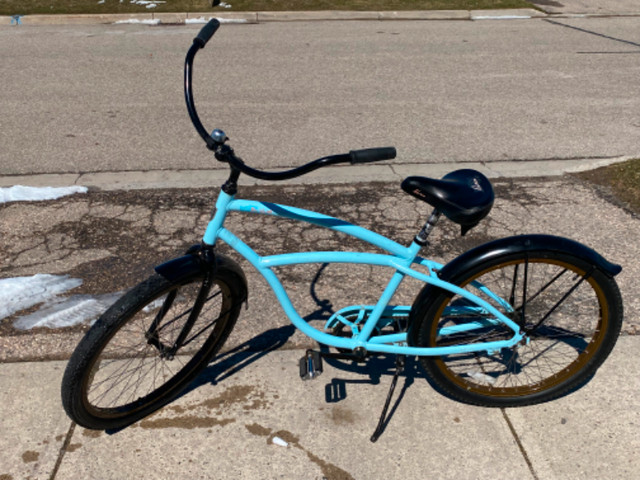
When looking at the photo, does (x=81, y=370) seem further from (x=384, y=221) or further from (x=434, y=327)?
(x=384, y=221)

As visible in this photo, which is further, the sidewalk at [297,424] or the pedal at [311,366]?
the pedal at [311,366]

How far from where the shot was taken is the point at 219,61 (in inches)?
351

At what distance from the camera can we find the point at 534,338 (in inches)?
110

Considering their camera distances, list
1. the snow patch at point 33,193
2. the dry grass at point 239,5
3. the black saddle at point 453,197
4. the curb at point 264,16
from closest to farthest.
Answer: the black saddle at point 453,197 → the snow patch at point 33,193 → the curb at point 264,16 → the dry grass at point 239,5

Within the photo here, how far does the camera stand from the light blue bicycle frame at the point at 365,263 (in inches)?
93.7

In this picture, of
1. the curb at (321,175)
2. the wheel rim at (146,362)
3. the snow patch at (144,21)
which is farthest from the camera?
the snow patch at (144,21)

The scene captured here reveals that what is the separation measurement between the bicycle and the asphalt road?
2781 mm

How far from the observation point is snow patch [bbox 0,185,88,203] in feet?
15.7

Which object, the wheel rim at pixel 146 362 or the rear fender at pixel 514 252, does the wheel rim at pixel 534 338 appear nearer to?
the rear fender at pixel 514 252

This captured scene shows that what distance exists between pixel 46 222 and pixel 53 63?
550 cm

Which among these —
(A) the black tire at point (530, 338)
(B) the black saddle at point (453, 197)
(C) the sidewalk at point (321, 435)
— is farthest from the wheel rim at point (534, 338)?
(B) the black saddle at point (453, 197)

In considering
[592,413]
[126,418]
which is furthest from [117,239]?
[592,413]

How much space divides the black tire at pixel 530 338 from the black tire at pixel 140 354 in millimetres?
948

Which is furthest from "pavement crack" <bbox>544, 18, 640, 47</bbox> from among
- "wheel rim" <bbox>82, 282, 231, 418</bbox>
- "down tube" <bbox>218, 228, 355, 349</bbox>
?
"wheel rim" <bbox>82, 282, 231, 418</bbox>
